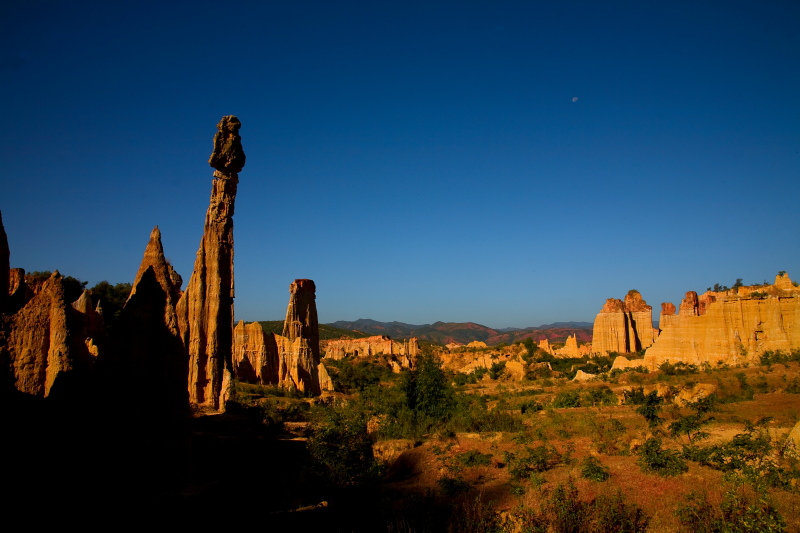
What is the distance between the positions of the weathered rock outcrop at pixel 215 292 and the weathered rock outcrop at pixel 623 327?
50063 mm

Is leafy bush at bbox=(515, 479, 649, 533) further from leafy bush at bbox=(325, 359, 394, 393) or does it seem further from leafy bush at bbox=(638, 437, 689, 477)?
leafy bush at bbox=(325, 359, 394, 393)

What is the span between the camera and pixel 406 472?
1627 cm

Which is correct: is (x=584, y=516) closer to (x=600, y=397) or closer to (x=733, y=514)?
(x=733, y=514)

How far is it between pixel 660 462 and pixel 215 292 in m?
18.1

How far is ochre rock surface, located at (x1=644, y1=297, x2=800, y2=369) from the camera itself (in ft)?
92.3

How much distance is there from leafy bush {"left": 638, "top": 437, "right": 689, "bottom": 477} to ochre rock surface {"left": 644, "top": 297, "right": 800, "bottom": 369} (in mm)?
21248

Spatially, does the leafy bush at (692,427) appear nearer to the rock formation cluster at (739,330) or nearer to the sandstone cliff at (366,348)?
the rock formation cluster at (739,330)

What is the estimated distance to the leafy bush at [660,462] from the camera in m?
12.2

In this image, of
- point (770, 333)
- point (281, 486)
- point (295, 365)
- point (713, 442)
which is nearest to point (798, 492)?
point (713, 442)

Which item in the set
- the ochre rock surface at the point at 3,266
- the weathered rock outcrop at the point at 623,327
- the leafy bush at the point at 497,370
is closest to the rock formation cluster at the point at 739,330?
the leafy bush at the point at 497,370

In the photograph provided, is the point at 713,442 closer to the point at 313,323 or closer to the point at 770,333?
the point at 770,333

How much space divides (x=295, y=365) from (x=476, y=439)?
16.3 m

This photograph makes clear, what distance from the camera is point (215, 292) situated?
20672mm

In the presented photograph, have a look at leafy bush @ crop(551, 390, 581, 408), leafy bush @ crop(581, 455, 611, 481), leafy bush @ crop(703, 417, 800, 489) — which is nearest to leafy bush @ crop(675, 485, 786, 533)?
leafy bush @ crop(703, 417, 800, 489)
